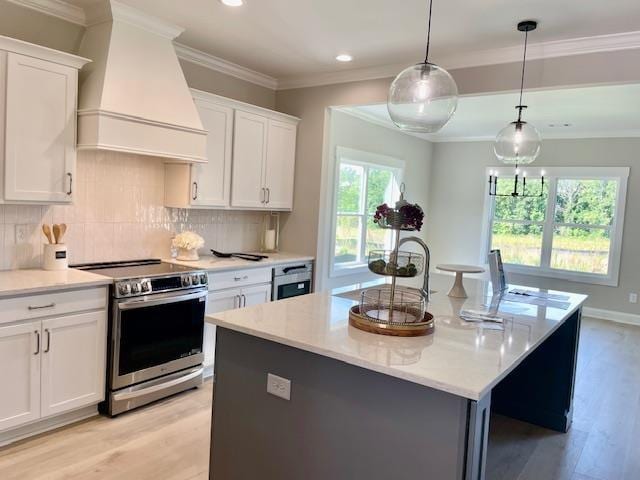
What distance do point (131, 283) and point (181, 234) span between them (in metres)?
0.91

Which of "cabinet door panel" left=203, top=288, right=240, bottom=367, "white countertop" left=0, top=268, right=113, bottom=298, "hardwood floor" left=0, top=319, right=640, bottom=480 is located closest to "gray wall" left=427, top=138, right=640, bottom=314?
"hardwood floor" left=0, top=319, right=640, bottom=480

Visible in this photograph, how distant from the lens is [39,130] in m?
2.92

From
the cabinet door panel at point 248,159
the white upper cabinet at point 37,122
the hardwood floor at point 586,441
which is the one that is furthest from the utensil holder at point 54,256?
the hardwood floor at point 586,441

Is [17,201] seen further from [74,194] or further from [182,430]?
[182,430]

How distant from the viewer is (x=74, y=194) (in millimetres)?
3111

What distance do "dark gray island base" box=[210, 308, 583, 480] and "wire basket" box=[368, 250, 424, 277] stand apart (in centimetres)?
41

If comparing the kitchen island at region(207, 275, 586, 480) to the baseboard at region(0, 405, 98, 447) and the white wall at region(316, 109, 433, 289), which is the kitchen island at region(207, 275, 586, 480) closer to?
the baseboard at region(0, 405, 98, 447)

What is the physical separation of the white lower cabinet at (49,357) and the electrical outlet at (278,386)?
4.91 ft

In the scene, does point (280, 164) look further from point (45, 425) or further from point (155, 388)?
point (45, 425)

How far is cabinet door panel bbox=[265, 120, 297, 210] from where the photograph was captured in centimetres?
461

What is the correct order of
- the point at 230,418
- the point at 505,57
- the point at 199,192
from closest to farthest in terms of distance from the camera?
1. the point at 230,418
2. the point at 505,57
3. the point at 199,192

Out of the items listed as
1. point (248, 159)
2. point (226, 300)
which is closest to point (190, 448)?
point (226, 300)

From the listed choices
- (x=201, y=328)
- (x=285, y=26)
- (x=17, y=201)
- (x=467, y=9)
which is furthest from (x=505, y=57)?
(x=17, y=201)

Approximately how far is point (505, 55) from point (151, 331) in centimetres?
328
